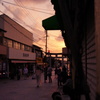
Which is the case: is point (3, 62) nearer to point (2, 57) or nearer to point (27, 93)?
point (2, 57)

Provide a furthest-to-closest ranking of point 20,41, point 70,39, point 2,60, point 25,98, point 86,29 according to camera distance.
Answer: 1. point 20,41
2. point 2,60
3. point 25,98
4. point 86,29
5. point 70,39

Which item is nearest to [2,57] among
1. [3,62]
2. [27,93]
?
[3,62]

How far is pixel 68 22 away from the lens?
2.71 meters

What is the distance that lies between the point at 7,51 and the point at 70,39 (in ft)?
94.0

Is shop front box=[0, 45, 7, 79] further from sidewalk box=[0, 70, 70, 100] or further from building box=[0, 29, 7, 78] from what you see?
sidewalk box=[0, 70, 70, 100]

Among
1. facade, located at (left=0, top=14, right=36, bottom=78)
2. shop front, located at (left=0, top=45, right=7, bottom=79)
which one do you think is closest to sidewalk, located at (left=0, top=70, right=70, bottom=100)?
shop front, located at (left=0, top=45, right=7, bottom=79)

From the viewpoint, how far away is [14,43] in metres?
39.4

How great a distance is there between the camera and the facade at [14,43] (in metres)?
31.9

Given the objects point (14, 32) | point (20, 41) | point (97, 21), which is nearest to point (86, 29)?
point (97, 21)

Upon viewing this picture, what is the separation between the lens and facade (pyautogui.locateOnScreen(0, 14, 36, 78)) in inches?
1254

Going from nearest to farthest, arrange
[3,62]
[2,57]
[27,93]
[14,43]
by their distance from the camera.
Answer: [27,93] → [3,62] → [2,57] → [14,43]

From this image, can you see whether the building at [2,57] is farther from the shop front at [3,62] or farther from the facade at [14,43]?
the facade at [14,43]

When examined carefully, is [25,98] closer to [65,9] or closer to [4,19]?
[65,9]

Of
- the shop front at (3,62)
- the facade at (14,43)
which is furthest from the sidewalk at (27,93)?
the facade at (14,43)
